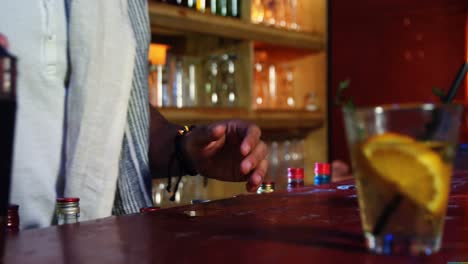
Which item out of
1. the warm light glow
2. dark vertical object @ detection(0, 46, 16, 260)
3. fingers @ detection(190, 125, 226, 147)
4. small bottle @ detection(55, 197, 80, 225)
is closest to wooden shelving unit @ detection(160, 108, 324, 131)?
the warm light glow

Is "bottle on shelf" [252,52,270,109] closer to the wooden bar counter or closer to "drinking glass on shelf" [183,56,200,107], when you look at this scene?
"drinking glass on shelf" [183,56,200,107]

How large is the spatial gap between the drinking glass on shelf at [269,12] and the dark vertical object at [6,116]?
8.71 ft

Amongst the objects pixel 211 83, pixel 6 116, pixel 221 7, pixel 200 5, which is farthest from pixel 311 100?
pixel 6 116

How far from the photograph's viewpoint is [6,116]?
54cm

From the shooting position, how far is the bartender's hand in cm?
118

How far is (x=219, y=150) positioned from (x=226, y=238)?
71 centimetres

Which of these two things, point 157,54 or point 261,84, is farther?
point 261,84

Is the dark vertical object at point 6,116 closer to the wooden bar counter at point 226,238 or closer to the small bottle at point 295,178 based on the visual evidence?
the wooden bar counter at point 226,238

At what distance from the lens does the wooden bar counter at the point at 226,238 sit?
569 millimetres

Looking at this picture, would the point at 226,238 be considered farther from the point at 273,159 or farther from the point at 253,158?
the point at 273,159

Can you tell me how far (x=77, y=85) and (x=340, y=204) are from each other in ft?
2.39

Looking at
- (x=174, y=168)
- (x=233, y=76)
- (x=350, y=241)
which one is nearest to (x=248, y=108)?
(x=233, y=76)

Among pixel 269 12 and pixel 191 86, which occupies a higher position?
pixel 269 12

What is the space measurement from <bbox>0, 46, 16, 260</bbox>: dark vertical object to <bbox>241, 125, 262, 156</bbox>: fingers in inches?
23.1
